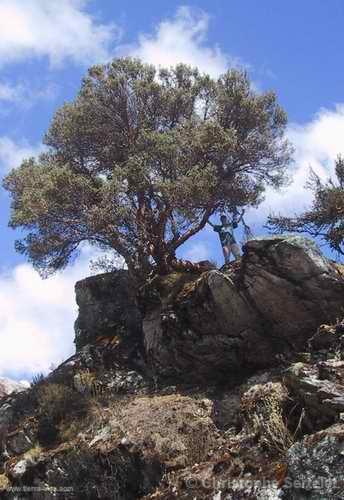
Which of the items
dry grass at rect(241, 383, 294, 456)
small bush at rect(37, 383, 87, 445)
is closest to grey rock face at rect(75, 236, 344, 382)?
small bush at rect(37, 383, 87, 445)

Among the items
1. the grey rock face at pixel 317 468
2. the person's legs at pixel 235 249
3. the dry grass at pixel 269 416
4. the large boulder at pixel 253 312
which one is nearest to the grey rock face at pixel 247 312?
the large boulder at pixel 253 312

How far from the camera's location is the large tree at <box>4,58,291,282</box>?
1967 cm

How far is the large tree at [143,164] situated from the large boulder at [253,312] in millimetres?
3582

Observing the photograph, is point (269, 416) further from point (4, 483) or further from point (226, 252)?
point (226, 252)

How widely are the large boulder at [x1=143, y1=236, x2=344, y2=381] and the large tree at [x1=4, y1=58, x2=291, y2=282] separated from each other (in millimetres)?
3582

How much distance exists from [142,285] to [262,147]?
279 inches

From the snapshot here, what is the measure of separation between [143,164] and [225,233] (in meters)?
3.39

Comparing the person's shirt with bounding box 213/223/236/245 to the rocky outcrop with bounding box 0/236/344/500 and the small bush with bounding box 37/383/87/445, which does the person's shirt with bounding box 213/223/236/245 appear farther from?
the small bush with bounding box 37/383/87/445

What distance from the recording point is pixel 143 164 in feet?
67.0

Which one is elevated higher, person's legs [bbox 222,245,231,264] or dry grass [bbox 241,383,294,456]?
person's legs [bbox 222,245,231,264]

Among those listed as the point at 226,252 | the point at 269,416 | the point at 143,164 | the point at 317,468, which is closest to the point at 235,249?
the point at 226,252

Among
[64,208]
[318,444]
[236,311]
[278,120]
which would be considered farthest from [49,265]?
[318,444]

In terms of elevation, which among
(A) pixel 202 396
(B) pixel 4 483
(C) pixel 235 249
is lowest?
(B) pixel 4 483

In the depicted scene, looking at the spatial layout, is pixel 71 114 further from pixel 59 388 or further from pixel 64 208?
pixel 59 388
